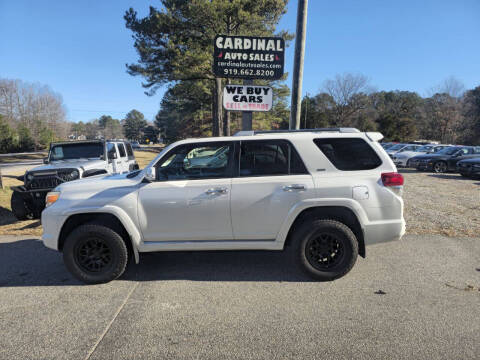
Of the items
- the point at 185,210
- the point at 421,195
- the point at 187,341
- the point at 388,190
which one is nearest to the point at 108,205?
the point at 185,210

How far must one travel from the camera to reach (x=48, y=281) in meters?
3.91

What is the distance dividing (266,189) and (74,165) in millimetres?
5503

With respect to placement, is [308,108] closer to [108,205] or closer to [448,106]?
[448,106]

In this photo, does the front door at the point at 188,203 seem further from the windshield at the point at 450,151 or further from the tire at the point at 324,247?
the windshield at the point at 450,151

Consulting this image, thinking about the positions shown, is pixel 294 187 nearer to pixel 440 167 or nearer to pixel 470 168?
pixel 470 168

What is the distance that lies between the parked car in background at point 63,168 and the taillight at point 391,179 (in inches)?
245

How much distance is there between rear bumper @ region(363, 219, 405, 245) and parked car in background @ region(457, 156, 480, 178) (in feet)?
43.2

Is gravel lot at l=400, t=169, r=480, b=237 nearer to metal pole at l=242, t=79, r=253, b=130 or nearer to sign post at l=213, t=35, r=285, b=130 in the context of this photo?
metal pole at l=242, t=79, r=253, b=130

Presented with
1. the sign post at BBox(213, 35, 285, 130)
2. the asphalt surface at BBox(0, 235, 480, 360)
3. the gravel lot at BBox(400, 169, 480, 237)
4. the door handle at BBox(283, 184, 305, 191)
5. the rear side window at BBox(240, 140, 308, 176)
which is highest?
the sign post at BBox(213, 35, 285, 130)

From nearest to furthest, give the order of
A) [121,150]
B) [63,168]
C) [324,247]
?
[324,247], [63,168], [121,150]

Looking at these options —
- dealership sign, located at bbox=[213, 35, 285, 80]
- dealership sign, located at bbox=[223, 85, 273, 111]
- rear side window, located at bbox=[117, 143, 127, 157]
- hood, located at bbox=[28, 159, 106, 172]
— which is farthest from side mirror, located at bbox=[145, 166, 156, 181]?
rear side window, located at bbox=[117, 143, 127, 157]

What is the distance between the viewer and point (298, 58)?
7.01 metres

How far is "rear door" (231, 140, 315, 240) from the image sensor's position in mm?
3672

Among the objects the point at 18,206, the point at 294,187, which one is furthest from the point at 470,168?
the point at 18,206
